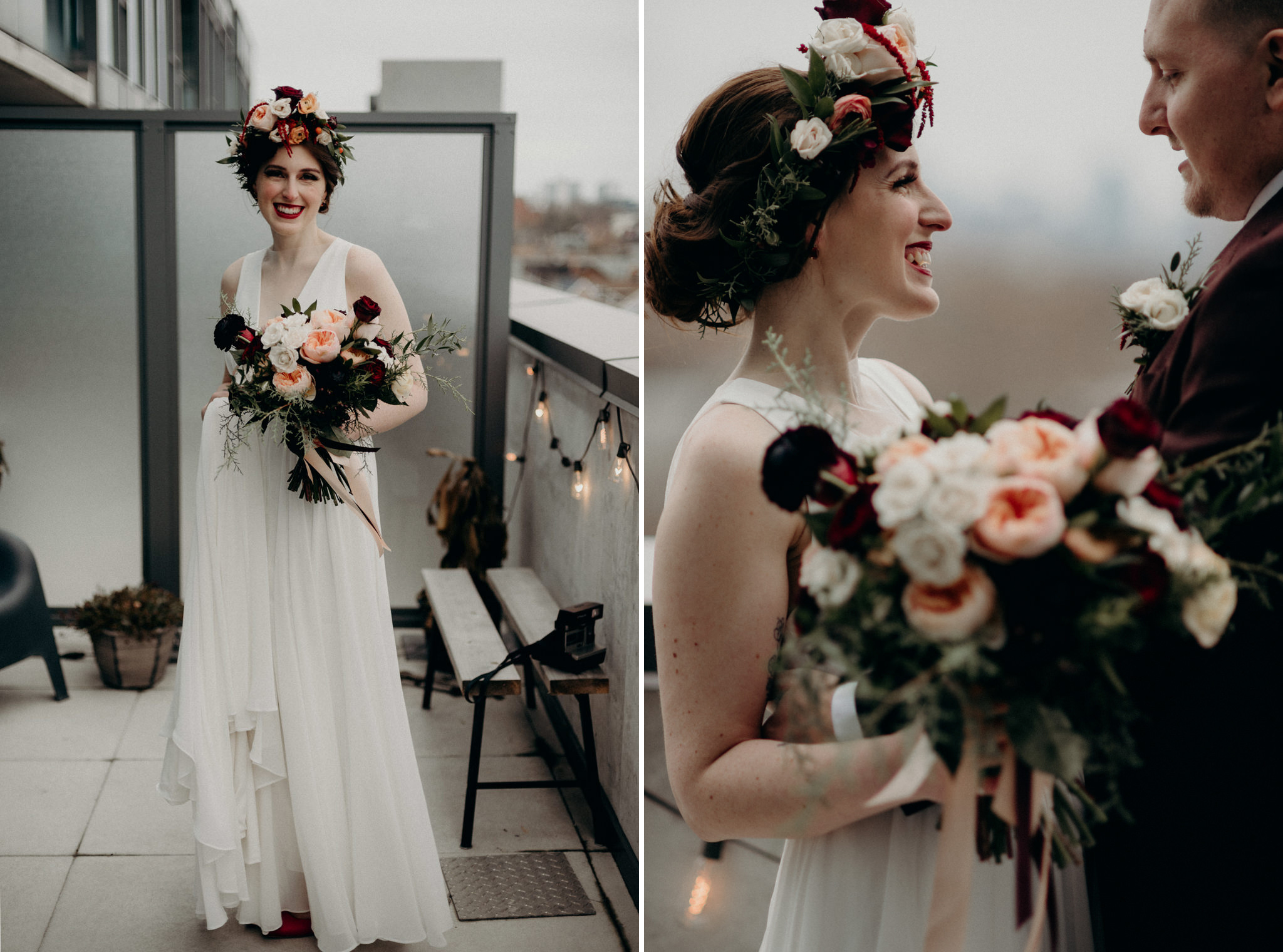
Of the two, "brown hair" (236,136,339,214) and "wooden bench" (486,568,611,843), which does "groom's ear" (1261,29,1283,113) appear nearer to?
"brown hair" (236,136,339,214)

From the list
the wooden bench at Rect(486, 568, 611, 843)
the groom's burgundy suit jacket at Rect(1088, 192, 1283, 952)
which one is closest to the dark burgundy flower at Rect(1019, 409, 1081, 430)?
the groom's burgundy suit jacket at Rect(1088, 192, 1283, 952)

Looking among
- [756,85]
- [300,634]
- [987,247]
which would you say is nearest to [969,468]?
[756,85]

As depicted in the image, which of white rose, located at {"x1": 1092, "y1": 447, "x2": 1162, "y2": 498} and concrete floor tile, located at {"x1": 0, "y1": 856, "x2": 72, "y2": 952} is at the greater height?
white rose, located at {"x1": 1092, "y1": 447, "x2": 1162, "y2": 498}

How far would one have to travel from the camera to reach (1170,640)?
88cm

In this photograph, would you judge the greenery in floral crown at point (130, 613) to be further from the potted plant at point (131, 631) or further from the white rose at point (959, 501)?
the white rose at point (959, 501)

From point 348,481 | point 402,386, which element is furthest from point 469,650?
point 402,386

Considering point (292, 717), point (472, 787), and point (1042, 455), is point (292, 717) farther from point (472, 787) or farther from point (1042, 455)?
point (1042, 455)

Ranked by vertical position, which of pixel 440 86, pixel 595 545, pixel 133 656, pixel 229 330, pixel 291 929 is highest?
pixel 440 86

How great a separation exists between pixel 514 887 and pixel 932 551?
211 cm

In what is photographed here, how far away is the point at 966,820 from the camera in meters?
0.90

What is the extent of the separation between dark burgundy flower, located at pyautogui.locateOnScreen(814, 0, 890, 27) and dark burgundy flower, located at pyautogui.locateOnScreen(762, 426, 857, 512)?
0.72 metres

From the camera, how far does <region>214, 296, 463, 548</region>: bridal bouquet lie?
2062 mm

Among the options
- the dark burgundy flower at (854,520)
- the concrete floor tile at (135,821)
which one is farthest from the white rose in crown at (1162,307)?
the concrete floor tile at (135,821)

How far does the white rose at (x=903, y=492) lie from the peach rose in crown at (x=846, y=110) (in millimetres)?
579
